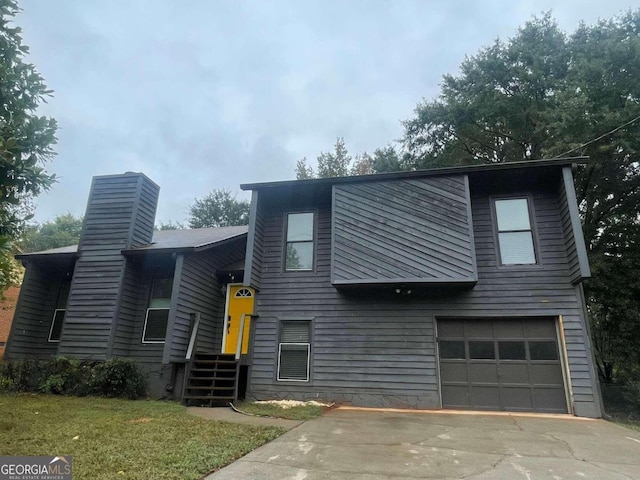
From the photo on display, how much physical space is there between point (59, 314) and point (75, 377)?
3257 millimetres

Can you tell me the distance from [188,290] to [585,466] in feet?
26.3

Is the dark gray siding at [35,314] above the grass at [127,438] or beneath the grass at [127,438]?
above

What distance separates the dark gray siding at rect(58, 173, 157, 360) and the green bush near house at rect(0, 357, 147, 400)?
0.45 m

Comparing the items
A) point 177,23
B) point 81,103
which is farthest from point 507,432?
point 81,103

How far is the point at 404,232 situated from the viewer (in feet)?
26.9

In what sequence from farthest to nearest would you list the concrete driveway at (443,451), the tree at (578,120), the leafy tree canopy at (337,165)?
the leafy tree canopy at (337,165)
the tree at (578,120)
the concrete driveway at (443,451)

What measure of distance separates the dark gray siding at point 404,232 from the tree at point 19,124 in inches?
213

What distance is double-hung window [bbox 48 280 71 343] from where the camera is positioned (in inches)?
417

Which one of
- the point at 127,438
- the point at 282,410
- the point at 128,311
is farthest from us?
the point at 128,311

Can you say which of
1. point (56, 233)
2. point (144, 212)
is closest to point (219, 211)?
point (56, 233)

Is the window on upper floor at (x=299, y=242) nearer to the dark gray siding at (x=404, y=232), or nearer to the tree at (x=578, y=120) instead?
the dark gray siding at (x=404, y=232)

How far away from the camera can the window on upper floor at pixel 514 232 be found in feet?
26.6

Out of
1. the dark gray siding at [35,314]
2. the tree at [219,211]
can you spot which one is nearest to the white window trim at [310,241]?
the dark gray siding at [35,314]

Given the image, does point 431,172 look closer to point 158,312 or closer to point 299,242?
point 299,242
